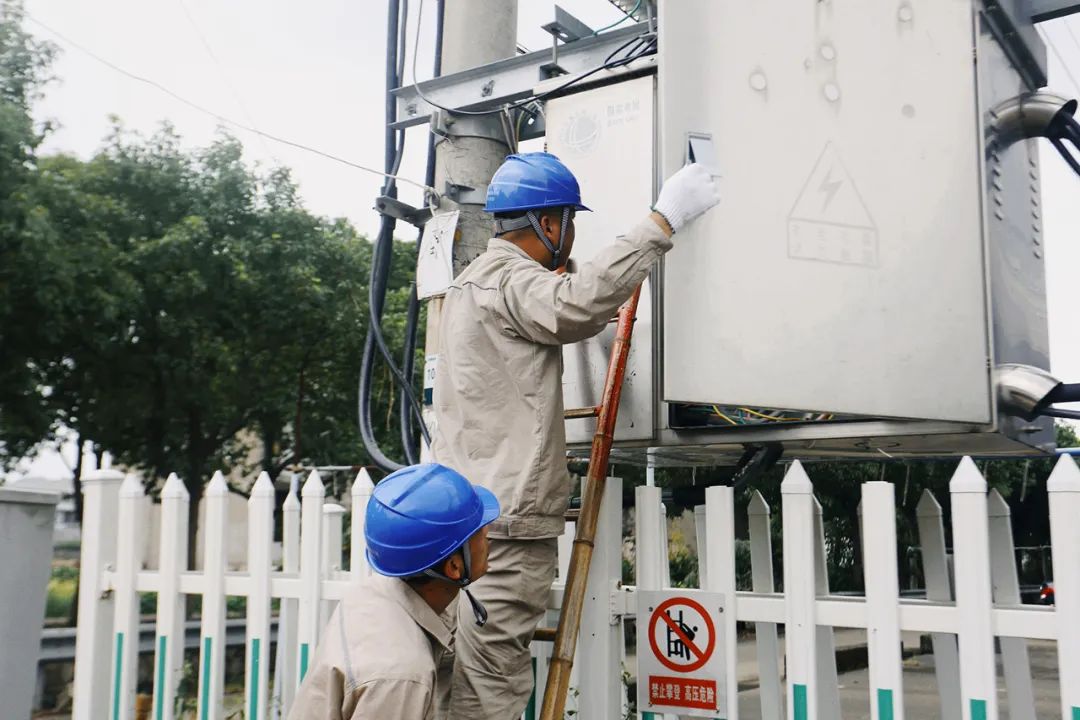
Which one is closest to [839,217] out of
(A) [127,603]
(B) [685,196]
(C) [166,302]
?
(B) [685,196]

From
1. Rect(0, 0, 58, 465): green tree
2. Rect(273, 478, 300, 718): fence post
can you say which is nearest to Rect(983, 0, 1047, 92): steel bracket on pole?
Rect(273, 478, 300, 718): fence post

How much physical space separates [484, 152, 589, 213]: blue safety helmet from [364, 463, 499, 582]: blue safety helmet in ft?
3.02

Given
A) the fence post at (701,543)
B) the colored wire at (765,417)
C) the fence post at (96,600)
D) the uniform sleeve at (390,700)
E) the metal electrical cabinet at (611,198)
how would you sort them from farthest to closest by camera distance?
the fence post at (96,600)
the fence post at (701,543)
the metal electrical cabinet at (611,198)
the colored wire at (765,417)
the uniform sleeve at (390,700)

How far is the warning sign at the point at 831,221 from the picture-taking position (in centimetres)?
258

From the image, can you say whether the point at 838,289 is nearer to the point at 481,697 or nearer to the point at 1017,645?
the point at 1017,645

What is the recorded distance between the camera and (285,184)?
1658 centimetres

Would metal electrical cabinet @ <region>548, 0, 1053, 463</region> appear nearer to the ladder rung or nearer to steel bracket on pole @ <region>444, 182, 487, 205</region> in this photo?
the ladder rung

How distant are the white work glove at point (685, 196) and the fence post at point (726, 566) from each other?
0.77 m

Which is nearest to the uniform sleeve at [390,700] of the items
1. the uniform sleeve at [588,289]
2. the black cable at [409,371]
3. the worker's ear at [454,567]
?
the worker's ear at [454,567]

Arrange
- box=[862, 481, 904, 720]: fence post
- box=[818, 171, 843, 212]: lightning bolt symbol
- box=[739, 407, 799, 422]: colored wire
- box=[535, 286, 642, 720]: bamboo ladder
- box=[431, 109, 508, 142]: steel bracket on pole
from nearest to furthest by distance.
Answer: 1. box=[862, 481, 904, 720]: fence post
2. box=[818, 171, 843, 212]: lightning bolt symbol
3. box=[535, 286, 642, 720]: bamboo ladder
4. box=[739, 407, 799, 422]: colored wire
5. box=[431, 109, 508, 142]: steel bracket on pole

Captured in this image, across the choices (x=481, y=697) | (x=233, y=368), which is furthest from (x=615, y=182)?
(x=233, y=368)

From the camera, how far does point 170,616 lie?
3.84 meters

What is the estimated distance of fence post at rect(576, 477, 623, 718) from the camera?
2.97m

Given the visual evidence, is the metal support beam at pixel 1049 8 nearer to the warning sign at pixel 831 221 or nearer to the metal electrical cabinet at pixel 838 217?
the metal electrical cabinet at pixel 838 217
